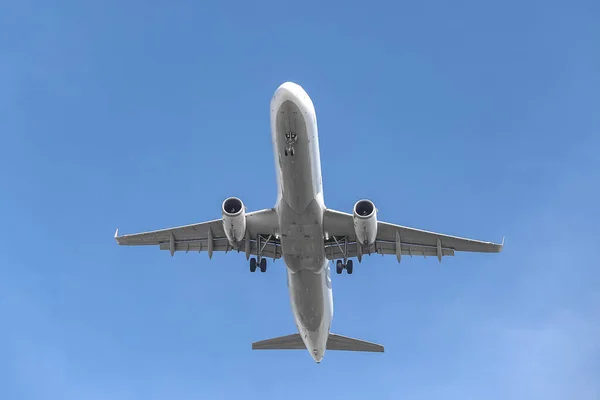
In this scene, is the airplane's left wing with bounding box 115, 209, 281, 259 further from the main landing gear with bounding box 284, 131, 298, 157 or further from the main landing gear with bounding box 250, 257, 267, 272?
the main landing gear with bounding box 284, 131, 298, 157

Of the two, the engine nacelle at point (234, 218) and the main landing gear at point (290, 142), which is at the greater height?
the main landing gear at point (290, 142)

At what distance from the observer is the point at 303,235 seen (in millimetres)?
35656

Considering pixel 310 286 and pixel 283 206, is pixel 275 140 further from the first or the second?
pixel 310 286

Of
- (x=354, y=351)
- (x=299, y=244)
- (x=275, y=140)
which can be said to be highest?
(x=275, y=140)

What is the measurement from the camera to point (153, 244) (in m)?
40.5

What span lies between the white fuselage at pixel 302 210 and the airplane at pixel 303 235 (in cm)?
4

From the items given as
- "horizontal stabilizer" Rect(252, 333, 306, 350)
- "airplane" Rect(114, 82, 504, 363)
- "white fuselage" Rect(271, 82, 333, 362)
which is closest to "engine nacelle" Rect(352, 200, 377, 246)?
"airplane" Rect(114, 82, 504, 363)

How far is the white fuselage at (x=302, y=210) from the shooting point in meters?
32.2

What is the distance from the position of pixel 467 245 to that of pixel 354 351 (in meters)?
9.78

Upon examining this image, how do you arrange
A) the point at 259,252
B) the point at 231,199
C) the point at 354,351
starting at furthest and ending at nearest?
the point at 354,351 < the point at 259,252 < the point at 231,199

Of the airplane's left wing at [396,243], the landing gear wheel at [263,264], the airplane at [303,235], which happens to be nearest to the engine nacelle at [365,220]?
the airplane at [303,235]

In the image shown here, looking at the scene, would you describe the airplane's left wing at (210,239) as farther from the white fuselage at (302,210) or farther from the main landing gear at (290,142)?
the main landing gear at (290,142)

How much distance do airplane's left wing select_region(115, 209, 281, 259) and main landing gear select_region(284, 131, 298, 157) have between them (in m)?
5.57

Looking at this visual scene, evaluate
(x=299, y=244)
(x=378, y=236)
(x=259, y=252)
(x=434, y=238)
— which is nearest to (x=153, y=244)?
(x=259, y=252)
